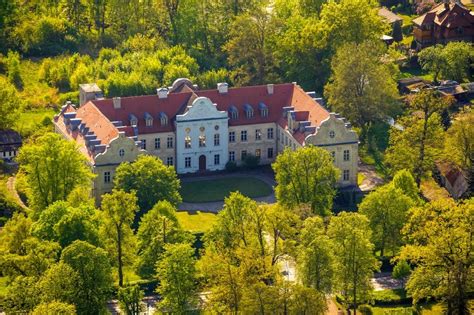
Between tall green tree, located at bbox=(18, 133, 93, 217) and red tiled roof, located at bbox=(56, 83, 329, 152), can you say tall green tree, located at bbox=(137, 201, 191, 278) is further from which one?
red tiled roof, located at bbox=(56, 83, 329, 152)

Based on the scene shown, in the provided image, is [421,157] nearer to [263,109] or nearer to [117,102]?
[263,109]

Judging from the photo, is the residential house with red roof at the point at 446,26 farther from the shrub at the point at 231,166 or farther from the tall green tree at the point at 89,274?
the tall green tree at the point at 89,274

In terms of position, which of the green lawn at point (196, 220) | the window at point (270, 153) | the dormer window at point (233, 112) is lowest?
the green lawn at point (196, 220)

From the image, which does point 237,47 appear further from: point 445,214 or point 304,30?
point 445,214

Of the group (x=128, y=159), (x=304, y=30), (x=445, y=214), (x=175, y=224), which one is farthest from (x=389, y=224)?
(x=304, y=30)

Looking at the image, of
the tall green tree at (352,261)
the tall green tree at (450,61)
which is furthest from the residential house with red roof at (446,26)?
the tall green tree at (352,261)
